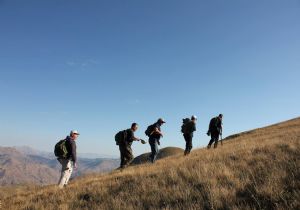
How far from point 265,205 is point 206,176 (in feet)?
9.59

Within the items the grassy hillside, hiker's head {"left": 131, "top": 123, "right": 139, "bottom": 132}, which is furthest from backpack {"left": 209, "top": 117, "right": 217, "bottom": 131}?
the grassy hillside

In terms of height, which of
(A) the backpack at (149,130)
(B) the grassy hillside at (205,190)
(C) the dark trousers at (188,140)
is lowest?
(B) the grassy hillside at (205,190)

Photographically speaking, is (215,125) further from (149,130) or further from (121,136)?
(121,136)

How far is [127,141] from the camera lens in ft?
49.0

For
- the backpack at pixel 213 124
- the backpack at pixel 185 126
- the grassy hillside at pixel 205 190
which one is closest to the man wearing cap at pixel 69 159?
the grassy hillside at pixel 205 190

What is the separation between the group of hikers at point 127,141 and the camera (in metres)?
12.9

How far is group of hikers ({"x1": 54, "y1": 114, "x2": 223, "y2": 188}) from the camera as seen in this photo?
508 inches

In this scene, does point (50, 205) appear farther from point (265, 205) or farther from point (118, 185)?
point (265, 205)

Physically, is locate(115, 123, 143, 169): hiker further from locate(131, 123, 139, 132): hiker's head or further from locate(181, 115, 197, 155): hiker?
locate(181, 115, 197, 155): hiker

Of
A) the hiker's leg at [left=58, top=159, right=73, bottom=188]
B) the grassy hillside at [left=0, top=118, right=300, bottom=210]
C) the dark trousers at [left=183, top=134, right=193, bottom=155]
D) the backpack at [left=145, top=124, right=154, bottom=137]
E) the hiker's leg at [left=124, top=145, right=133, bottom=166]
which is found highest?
the backpack at [left=145, top=124, right=154, bottom=137]

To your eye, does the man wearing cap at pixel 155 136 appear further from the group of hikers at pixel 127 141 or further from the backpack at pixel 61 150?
the backpack at pixel 61 150

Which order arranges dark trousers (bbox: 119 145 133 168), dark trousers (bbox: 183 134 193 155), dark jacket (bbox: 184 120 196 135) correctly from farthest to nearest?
1. dark trousers (bbox: 183 134 193 155)
2. dark jacket (bbox: 184 120 196 135)
3. dark trousers (bbox: 119 145 133 168)

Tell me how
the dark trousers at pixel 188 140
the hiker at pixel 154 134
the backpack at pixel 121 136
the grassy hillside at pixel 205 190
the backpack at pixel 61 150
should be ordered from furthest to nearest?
the dark trousers at pixel 188 140
the hiker at pixel 154 134
the backpack at pixel 121 136
the backpack at pixel 61 150
the grassy hillside at pixel 205 190

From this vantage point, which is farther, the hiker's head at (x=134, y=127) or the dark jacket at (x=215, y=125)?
the dark jacket at (x=215, y=125)
